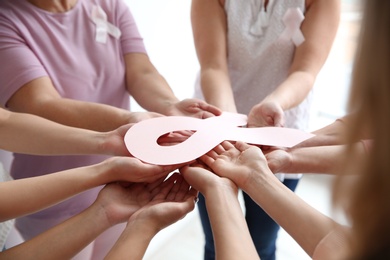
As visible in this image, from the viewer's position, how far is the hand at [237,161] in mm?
919

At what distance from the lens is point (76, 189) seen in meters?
0.87

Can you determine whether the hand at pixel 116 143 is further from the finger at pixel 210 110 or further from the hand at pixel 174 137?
the finger at pixel 210 110

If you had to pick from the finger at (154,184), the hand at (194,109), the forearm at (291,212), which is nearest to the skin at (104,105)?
the hand at (194,109)

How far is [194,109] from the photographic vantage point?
1162 millimetres

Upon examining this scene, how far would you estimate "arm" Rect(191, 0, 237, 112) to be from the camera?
4.06ft

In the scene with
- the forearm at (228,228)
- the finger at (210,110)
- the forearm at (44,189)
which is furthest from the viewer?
the finger at (210,110)

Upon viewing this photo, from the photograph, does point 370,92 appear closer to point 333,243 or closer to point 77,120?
point 333,243

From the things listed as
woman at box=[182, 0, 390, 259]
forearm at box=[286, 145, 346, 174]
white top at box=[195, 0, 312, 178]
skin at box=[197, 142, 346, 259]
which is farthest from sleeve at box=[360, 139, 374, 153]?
white top at box=[195, 0, 312, 178]

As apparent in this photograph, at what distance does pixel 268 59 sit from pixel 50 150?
29.4 inches

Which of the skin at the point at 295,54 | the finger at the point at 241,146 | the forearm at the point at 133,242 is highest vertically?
the skin at the point at 295,54

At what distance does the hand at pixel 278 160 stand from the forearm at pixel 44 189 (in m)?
0.41

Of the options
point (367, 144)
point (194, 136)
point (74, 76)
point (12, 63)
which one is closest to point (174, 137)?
point (194, 136)

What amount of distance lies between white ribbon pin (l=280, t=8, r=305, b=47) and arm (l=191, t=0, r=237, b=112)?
208 millimetres

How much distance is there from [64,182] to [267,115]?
0.60 meters
